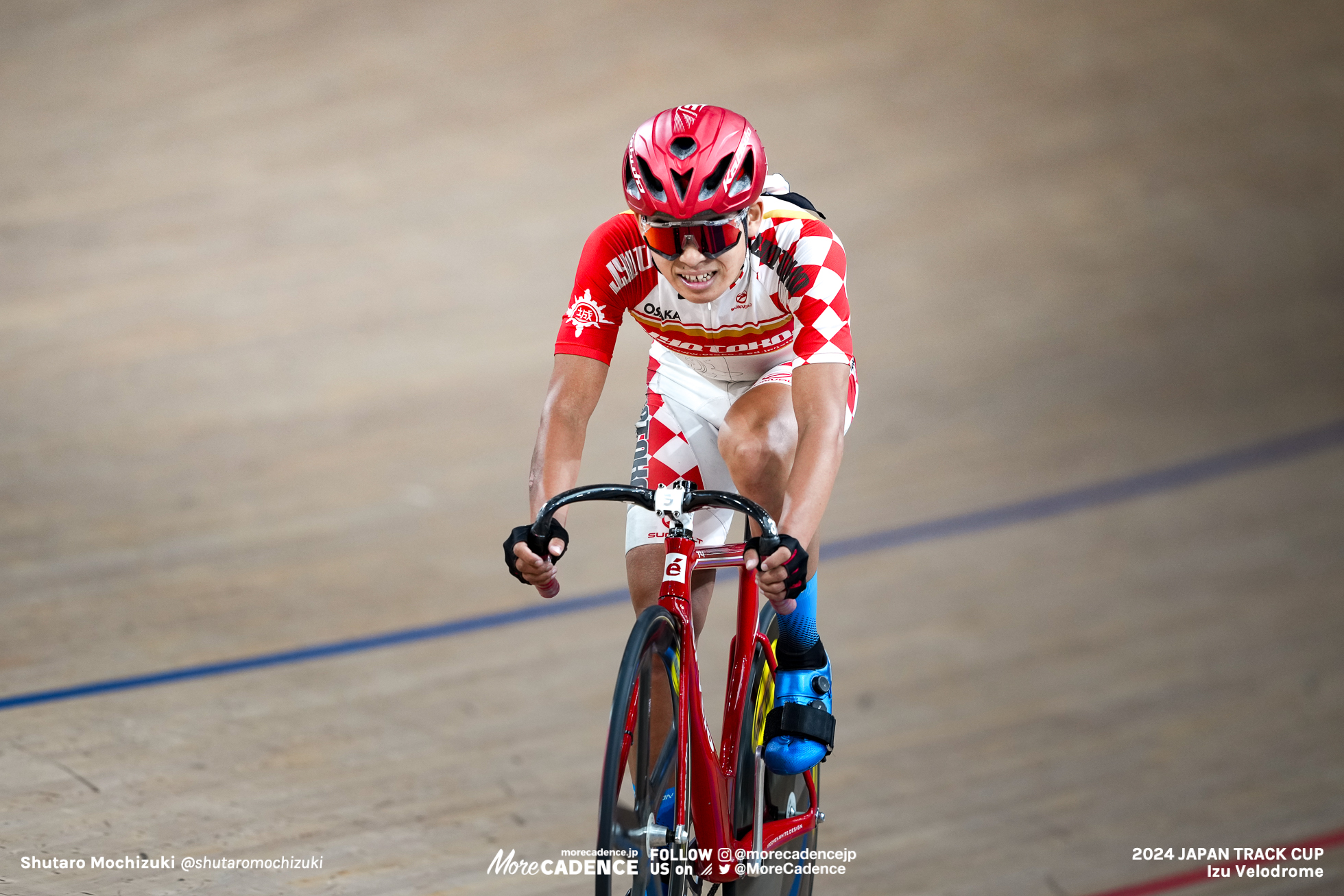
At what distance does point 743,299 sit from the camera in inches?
87.3

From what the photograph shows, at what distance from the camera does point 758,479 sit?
2.18 meters

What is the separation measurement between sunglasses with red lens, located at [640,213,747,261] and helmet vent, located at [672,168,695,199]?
0.13 feet

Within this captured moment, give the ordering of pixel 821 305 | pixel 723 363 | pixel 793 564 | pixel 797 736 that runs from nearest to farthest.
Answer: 1. pixel 793 564
2. pixel 821 305
3. pixel 797 736
4. pixel 723 363

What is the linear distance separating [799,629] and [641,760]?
1.60 ft

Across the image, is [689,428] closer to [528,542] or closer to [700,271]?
[700,271]

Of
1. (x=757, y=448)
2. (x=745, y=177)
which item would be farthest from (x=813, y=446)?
(x=745, y=177)

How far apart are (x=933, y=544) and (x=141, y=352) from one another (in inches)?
116

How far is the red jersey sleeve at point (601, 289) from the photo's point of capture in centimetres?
212

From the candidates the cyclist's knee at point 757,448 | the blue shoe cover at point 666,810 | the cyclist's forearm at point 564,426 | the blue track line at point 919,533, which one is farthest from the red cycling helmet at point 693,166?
the blue track line at point 919,533

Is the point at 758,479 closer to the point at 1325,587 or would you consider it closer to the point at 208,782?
the point at 208,782

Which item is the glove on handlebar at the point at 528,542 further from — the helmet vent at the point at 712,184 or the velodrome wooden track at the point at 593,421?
the velodrome wooden track at the point at 593,421

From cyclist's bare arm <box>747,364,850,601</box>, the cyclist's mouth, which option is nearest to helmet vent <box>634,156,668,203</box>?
the cyclist's mouth

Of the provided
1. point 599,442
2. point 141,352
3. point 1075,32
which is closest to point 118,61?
point 141,352

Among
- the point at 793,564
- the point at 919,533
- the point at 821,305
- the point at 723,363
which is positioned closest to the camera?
the point at 793,564
